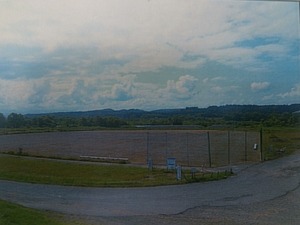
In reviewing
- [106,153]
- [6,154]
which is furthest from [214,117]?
[6,154]

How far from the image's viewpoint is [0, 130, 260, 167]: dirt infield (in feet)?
8.18

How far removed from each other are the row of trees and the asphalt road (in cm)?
24

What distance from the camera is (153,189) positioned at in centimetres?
253

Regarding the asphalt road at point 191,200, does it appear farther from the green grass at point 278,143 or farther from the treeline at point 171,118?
the treeline at point 171,118

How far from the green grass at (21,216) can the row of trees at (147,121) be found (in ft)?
1.40

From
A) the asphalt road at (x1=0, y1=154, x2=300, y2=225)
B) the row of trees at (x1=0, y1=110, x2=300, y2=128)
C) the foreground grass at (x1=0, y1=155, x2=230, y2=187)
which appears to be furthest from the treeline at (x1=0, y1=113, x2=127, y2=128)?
the asphalt road at (x1=0, y1=154, x2=300, y2=225)

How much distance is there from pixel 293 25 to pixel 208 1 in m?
0.49

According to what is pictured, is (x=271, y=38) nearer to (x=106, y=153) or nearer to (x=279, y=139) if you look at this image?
(x=279, y=139)

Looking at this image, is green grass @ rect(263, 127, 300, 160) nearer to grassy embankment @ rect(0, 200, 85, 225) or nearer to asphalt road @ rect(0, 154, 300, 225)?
asphalt road @ rect(0, 154, 300, 225)

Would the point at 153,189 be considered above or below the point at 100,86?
below

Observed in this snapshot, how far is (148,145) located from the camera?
2.56 m

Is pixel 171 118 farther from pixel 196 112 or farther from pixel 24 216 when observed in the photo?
pixel 24 216

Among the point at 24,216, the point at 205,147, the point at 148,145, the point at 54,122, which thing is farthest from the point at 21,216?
the point at 205,147

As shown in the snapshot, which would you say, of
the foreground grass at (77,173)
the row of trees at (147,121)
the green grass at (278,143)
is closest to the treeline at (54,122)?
the row of trees at (147,121)
